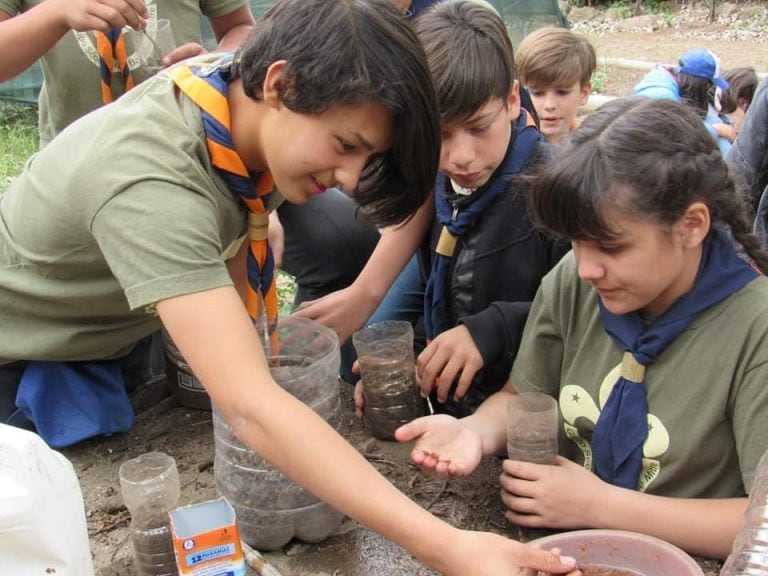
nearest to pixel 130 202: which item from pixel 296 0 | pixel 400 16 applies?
pixel 296 0

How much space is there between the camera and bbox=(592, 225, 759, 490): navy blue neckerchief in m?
1.88

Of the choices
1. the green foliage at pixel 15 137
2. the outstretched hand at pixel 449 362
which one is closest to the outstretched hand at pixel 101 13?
the outstretched hand at pixel 449 362

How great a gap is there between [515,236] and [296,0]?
943mm

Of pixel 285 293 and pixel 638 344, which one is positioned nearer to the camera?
pixel 638 344

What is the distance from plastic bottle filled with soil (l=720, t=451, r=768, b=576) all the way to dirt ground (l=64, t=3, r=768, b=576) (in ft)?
2.56

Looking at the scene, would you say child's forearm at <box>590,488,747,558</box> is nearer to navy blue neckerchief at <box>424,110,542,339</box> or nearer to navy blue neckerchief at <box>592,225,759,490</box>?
navy blue neckerchief at <box>592,225,759,490</box>

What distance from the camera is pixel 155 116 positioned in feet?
6.11

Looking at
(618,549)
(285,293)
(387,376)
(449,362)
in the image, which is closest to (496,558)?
(618,549)

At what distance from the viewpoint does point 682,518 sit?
191cm

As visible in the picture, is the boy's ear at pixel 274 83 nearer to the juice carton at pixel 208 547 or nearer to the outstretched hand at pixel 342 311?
the juice carton at pixel 208 547

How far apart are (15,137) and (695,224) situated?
6.63 meters

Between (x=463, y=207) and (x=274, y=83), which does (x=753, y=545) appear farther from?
(x=463, y=207)

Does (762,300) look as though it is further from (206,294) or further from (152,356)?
(152,356)

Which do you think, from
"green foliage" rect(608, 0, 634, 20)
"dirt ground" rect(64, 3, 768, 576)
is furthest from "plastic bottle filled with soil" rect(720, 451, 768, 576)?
"green foliage" rect(608, 0, 634, 20)
